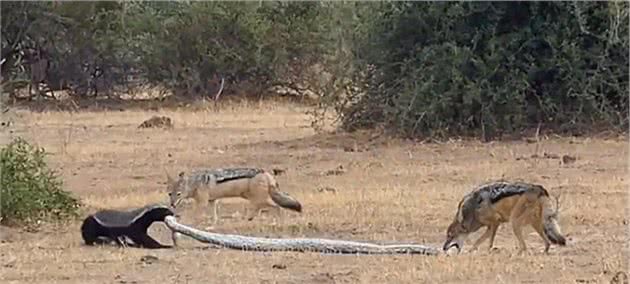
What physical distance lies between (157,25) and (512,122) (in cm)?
1735

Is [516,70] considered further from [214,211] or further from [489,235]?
[489,235]

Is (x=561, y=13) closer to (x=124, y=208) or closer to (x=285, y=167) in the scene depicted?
(x=285, y=167)

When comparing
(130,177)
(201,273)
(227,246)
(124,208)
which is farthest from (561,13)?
(201,273)

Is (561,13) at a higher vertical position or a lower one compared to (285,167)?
higher

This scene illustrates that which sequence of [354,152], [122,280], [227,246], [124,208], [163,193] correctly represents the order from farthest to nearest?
[354,152], [163,193], [124,208], [227,246], [122,280]

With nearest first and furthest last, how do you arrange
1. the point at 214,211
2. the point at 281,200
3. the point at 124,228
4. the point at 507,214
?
the point at 507,214
the point at 124,228
the point at 281,200
the point at 214,211

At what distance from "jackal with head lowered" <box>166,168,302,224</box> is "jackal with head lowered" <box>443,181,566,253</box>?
9.96ft

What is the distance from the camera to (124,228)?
439 inches

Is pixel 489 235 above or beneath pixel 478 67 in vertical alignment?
beneath

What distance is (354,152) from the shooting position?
21125mm

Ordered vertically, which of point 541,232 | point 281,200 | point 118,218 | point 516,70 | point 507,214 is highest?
point 516,70

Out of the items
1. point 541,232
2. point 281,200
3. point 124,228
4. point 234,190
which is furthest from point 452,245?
point 234,190

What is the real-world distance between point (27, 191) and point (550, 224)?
4.89 m

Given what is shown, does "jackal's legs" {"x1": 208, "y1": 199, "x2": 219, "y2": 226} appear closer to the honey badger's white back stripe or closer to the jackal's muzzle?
the honey badger's white back stripe
